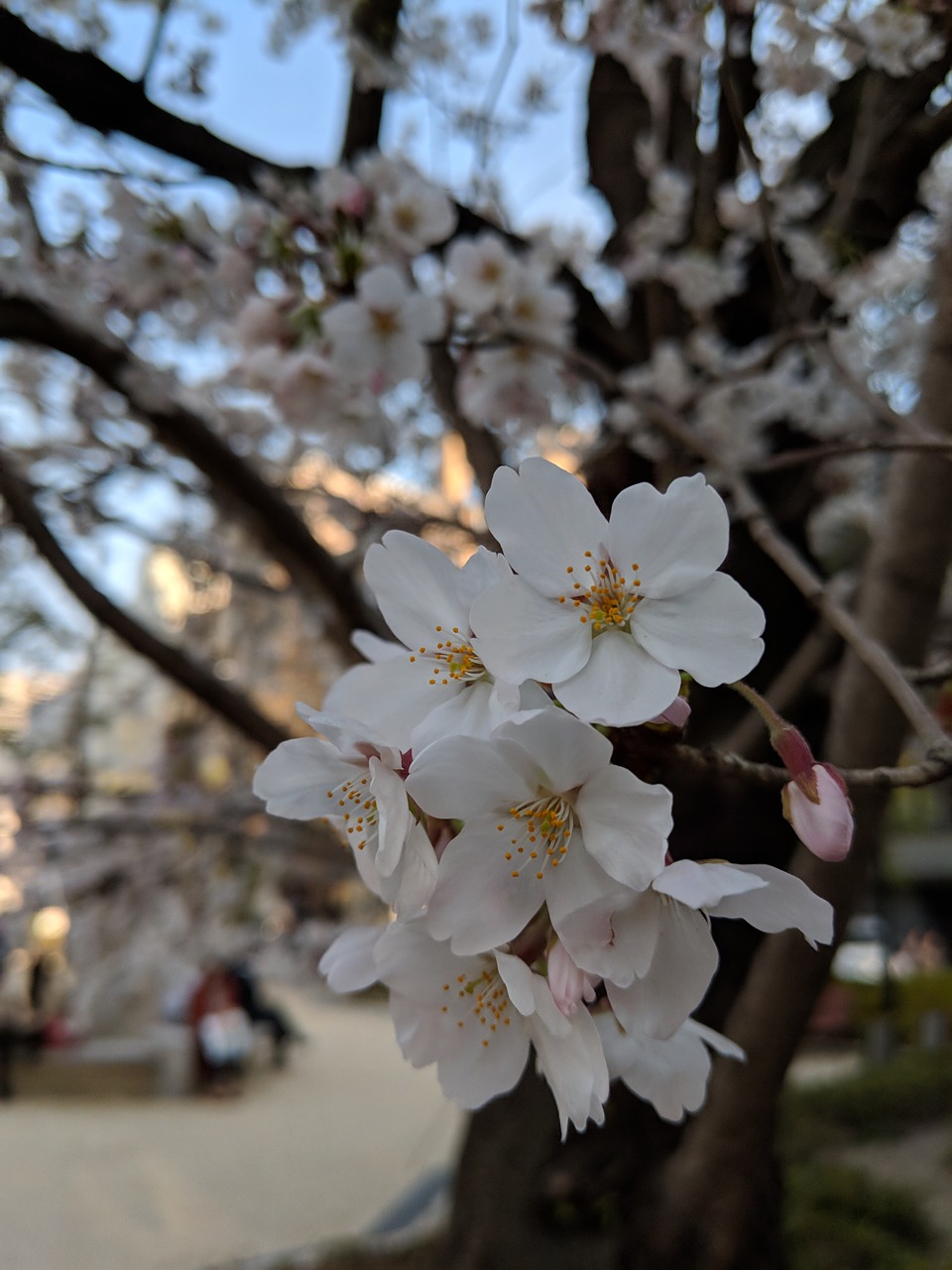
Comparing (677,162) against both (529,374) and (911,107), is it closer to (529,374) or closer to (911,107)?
(911,107)

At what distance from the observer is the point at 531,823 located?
1.82 feet

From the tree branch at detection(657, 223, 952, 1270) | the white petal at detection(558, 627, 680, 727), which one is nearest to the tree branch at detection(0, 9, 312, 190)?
the tree branch at detection(657, 223, 952, 1270)

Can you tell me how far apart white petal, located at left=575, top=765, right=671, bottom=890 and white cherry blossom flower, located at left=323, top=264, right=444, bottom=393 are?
1.12 m

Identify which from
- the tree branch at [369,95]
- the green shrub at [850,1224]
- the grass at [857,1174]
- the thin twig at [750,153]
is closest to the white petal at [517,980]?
the thin twig at [750,153]

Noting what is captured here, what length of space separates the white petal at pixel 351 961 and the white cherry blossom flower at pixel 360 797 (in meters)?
0.10

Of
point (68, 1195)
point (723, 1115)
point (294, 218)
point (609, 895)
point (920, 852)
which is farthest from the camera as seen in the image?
point (920, 852)

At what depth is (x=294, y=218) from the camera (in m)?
1.64

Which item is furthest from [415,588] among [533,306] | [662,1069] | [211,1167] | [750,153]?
[211,1167]

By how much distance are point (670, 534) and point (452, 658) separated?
0.52 feet

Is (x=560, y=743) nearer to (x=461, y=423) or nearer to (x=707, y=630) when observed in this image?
(x=707, y=630)

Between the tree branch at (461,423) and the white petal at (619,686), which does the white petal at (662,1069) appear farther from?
the tree branch at (461,423)

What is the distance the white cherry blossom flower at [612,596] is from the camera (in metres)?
0.53

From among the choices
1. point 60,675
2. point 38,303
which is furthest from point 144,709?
point 38,303

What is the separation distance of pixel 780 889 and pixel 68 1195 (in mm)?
4867
